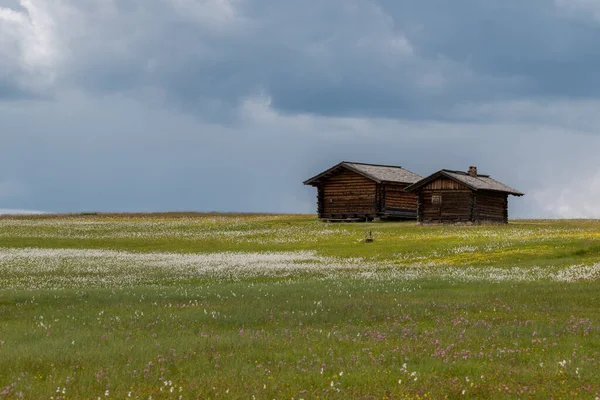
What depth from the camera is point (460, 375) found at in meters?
11.7

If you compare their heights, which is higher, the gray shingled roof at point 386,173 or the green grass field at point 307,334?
the gray shingled roof at point 386,173

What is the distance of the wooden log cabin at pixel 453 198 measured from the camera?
73.8 m

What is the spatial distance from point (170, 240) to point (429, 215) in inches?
1127

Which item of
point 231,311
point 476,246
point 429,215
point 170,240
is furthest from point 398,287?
point 429,215

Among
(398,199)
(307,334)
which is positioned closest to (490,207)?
(398,199)

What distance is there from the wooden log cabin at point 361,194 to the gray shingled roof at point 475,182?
7792 millimetres

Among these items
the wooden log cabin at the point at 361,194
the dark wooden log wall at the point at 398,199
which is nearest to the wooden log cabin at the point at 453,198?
the wooden log cabin at the point at 361,194

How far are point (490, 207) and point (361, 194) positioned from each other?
1585 cm

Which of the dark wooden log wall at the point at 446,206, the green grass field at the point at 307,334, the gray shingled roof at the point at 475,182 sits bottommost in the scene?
the green grass field at the point at 307,334

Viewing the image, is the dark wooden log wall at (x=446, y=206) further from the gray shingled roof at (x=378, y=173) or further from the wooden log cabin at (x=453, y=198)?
the gray shingled roof at (x=378, y=173)

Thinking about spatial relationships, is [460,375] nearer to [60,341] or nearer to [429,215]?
[60,341]

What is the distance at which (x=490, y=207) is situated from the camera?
78.2m

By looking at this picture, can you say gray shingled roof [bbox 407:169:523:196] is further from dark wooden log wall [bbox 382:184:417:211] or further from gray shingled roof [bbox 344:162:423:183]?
dark wooden log wall [bbox 382:184:417:211]

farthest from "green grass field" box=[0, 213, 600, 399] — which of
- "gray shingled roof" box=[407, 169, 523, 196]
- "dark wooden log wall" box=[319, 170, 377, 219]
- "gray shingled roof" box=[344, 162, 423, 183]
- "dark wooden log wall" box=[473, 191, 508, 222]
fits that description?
"gray shingled roof" box=[344, 162, 423, 183]
